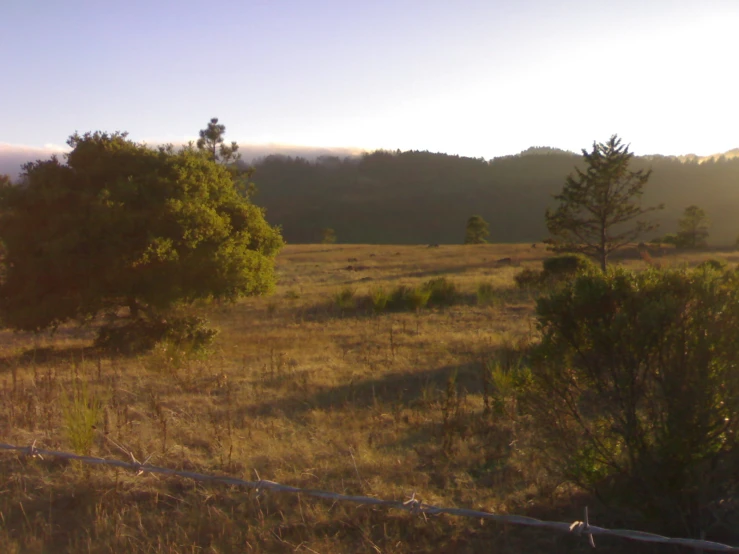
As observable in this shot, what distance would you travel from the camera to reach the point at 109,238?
1039cm

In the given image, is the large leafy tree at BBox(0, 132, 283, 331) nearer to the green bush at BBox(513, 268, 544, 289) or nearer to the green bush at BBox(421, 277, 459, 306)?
A: the green bush at BBox(421, 277, 459, 306)

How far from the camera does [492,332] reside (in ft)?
39.8

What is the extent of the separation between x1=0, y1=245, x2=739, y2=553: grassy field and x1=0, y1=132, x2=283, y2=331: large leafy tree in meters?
1.07

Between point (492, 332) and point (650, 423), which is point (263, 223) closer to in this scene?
point (492, 332)

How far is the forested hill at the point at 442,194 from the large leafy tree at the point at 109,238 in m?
84.6

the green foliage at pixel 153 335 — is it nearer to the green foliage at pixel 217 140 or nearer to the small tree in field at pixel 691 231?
the green foliage at pixel 217 140

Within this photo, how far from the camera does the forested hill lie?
11094cm

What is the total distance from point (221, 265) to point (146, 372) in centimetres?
258

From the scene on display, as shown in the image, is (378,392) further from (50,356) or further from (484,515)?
(50,356)

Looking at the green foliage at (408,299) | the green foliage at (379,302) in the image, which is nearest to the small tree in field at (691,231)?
the green foliage at (408,299)

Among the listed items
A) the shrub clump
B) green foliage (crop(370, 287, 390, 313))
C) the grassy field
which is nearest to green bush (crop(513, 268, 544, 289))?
green foliage (crop(370, 287, 390, 313))

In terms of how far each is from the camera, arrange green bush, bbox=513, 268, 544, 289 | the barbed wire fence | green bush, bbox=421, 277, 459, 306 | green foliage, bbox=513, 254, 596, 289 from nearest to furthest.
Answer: the barbed wire fence → green bush, bbox=421, 277, 459, 306 → green bush, bbox=513, 268, 544, 289 → green foliage, bbox=513, 254, 596, 289

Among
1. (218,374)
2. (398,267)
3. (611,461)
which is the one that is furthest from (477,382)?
(398,267)

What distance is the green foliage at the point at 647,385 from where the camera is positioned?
382 centimetres
